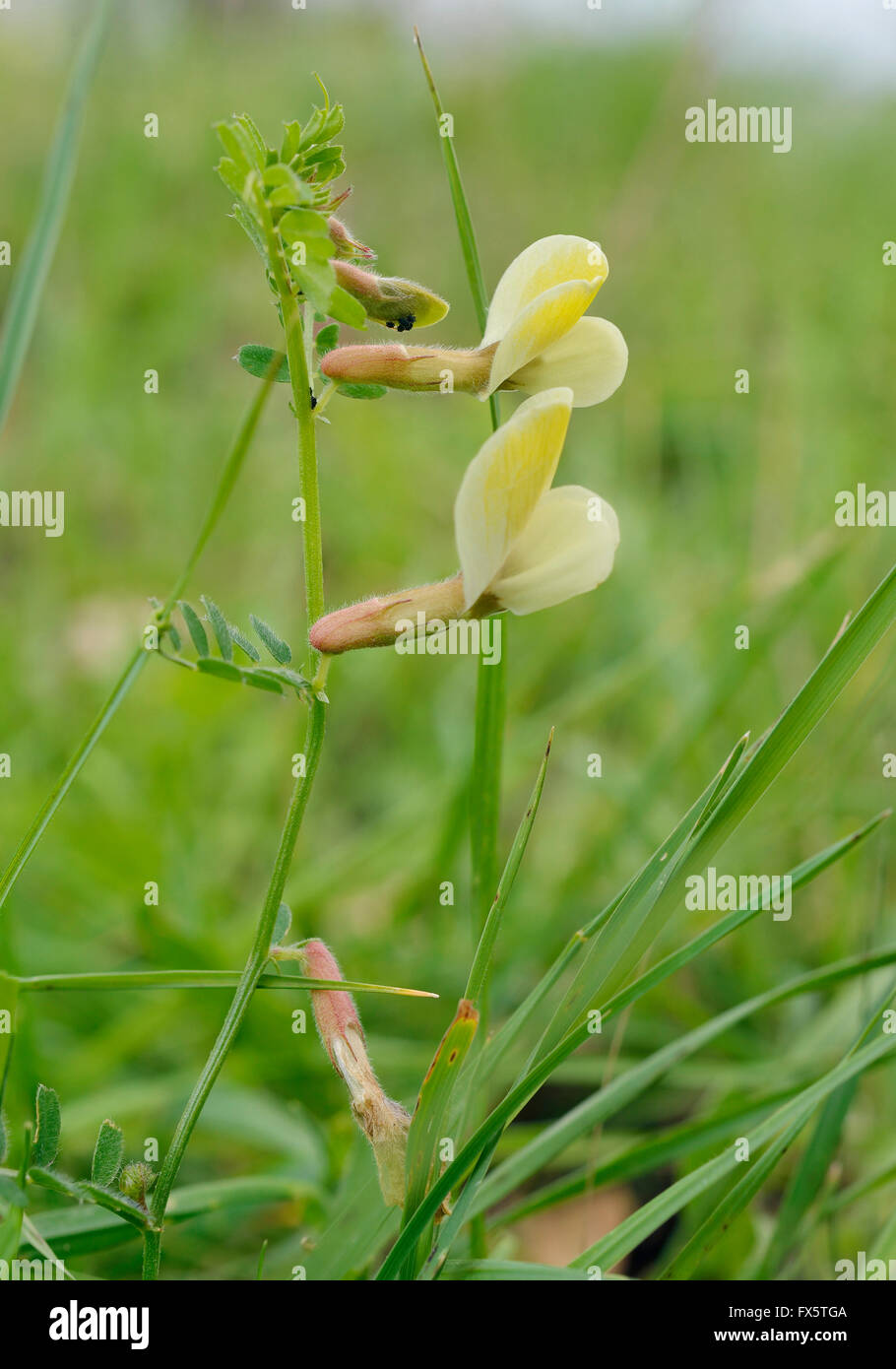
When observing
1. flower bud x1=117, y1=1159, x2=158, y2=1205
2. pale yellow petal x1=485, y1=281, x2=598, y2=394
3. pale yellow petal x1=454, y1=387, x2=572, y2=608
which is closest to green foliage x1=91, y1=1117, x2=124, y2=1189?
flower bud x1=117, y1=1159, x2=158, y2=1205

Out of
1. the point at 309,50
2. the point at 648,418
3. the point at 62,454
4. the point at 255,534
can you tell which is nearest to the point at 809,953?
the point at 255,534

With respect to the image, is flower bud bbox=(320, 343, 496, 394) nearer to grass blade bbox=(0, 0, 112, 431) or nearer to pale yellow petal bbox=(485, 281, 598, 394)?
pale yellow petal bbox=(485, 281, 598, 394)

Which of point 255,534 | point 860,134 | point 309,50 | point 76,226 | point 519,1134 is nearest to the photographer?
point 519,1134

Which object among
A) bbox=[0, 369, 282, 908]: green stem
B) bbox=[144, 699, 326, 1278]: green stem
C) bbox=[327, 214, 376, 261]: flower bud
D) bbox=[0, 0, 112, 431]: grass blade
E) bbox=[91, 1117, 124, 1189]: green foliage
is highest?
bbox=[0, 0, 112, 431]: grass blade

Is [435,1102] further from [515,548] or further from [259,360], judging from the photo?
[259,360]

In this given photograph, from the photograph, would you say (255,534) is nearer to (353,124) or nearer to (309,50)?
(353,124)

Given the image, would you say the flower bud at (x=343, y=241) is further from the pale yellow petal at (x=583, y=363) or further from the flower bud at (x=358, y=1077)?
the flower bud at (x=358, y=1077)

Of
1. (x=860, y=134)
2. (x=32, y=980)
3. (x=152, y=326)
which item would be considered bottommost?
(x=32, y=980)
